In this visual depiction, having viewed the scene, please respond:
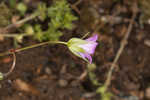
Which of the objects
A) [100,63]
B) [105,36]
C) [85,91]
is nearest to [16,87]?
[85,91]

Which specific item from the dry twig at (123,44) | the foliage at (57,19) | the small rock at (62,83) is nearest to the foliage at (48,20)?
→ the foliage at (57,19)

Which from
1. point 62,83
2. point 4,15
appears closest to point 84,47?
point 62,83

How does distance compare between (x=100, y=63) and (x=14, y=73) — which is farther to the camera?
(x=100, y=63)

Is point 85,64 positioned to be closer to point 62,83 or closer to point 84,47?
point 62,83

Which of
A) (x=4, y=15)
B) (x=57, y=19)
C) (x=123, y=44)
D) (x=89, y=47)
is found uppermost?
(x=4, y=15)

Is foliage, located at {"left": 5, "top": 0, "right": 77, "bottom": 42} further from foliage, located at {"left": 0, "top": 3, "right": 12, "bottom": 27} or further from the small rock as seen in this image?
the small rock

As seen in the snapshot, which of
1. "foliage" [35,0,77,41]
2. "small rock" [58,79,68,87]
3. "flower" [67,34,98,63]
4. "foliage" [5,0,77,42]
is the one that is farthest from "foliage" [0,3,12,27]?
"flower" [67,34,98,63]

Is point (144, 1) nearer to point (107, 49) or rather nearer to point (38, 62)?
point (107, 49)

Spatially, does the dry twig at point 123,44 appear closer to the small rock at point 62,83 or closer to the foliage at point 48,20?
the small rock at point 62,83
